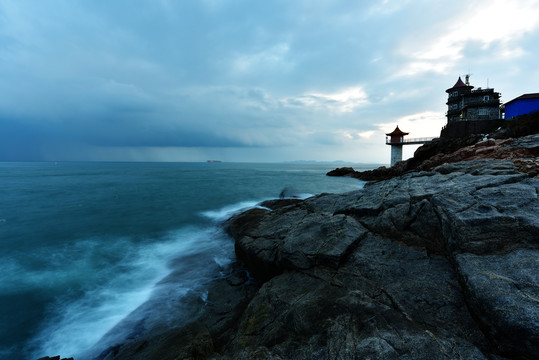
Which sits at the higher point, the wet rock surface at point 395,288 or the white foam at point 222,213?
the wet rock surface at point 395,288

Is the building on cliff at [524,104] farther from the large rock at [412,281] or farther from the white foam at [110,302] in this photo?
the white foam at [110,302]

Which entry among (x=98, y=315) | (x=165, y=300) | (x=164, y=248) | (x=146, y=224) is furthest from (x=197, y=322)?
(x=146, y=224)

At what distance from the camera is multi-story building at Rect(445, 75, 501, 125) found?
142 ft

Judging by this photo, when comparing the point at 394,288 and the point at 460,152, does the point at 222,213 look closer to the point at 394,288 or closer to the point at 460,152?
the point at 394,288

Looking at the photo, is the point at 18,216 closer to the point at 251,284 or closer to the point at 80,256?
the point at 80,256

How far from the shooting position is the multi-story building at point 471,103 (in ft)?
142

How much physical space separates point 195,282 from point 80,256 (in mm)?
8380

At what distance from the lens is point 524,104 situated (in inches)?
1463

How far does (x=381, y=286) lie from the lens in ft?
18.1

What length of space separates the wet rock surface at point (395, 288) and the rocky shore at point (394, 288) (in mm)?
24

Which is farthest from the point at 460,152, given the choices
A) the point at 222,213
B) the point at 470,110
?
the point at 470,110

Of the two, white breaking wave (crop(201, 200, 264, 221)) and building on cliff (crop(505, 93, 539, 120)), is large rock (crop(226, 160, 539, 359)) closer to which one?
white breaking wave (crop(201, 200, 264, 221))

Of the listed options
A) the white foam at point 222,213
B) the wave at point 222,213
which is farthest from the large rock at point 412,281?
the white foam at point 222,213

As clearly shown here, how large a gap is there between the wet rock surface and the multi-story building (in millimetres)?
Result: 48421
